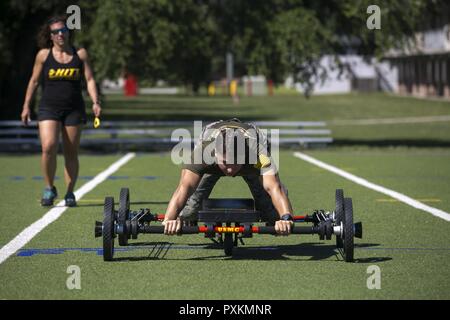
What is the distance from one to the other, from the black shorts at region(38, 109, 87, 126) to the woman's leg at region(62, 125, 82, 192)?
0.21ft

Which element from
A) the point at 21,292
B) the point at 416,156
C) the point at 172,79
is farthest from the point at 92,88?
the point at 172,79

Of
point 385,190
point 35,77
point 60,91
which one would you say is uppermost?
point 35,77

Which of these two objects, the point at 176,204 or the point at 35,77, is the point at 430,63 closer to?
the point at 35,77

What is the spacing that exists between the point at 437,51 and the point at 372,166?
56616mm

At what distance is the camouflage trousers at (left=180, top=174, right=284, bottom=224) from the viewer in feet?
32.1

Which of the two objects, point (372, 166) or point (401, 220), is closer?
point (401, 220)

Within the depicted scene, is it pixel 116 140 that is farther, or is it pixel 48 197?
pixel 116 140

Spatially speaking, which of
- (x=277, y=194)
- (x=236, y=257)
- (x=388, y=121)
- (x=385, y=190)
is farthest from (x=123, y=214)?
(x=388, y=121)

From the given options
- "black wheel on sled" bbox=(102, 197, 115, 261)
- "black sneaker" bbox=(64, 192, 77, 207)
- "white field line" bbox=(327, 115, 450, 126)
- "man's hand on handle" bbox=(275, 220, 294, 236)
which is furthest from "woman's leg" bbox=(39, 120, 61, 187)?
"white field line" bbox=(327, 115, 450, 126)

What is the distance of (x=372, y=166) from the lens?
21.5 metres

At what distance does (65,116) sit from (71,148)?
38 centimetres

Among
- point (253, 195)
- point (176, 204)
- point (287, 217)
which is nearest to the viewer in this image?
point (287, 217)

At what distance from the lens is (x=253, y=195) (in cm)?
979

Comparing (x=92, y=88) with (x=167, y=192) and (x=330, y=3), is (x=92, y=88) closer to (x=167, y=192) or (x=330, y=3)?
(x=167, y=192)
